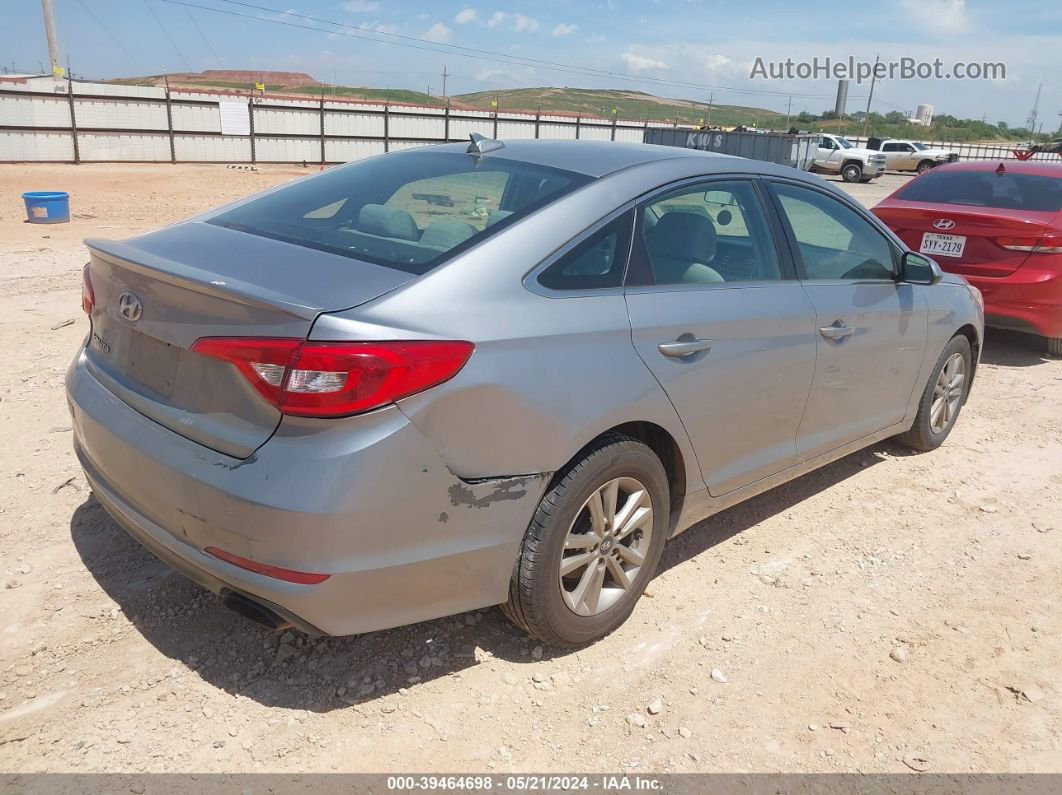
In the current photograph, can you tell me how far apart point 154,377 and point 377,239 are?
2.69ft

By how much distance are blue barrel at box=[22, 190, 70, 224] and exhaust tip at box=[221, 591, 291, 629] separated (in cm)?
1251

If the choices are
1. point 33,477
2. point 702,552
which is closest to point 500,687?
point 702,552

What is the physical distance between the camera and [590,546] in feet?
9.44

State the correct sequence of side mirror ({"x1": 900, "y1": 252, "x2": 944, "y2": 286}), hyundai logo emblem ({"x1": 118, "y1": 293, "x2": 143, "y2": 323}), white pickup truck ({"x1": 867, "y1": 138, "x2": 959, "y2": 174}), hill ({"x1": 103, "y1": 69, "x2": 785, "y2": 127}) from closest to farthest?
hyundai logo emblem ({"x1": 118, "y1": 293, "x2": 143, "y2": 323}) < side mirror ({"x1": 900, "y1": 252, "x2": 944, "y2": 286}) < white pickup truck ({"x1": 867, "y1": 138, "x2": 959, "y2": 174}) < hill ({"x1": 103, "y1": 69, "x2": 785, "y2": 127})

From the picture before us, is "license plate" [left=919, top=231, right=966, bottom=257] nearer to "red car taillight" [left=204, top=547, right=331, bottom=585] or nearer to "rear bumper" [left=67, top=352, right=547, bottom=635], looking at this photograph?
Result: "rear bumper" [left=67, top=352, right=547, bottom=635]

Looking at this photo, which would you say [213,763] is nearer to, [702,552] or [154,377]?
[154,377]

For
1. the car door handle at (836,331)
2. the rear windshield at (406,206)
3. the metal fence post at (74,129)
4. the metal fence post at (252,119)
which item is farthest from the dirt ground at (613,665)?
the metal fence post at (252,119)

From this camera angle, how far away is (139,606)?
3080 millimetres

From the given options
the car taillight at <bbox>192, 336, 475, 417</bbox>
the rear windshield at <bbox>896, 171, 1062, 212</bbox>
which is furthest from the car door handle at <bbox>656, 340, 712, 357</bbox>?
the rear windshield at <bbox>896, 171, 1062, 212</bbox>

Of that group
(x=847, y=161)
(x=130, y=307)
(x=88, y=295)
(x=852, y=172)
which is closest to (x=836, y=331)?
(x=130, y=307)

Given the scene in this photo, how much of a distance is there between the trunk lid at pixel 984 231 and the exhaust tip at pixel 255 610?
642 centimetres

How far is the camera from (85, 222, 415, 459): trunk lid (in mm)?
2320

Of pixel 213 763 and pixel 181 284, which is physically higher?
pixel 181 284

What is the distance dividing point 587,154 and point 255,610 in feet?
6.66
